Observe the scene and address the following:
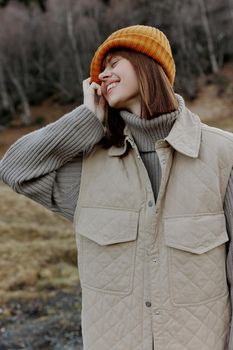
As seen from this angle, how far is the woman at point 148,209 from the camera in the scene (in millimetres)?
1739

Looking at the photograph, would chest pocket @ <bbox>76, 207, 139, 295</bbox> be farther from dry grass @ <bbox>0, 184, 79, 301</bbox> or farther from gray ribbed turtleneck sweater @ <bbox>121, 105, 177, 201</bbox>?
dry grass @ <bbox>0, 184, 79, 301</bbox>

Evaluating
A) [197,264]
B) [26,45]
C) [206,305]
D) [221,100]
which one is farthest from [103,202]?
[26,45]

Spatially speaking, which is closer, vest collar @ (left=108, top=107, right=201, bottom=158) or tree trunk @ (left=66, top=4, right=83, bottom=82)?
vest collar @ (left=108, top=107, right=201, bottom=158)

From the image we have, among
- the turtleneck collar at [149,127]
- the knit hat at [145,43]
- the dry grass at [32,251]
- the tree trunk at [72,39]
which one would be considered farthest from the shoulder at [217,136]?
the tree trunk at [72,39]

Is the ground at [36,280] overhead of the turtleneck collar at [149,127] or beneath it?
beneath

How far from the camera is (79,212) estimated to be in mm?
1918

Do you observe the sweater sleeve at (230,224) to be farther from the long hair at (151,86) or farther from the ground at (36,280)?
the ground at (36,280)

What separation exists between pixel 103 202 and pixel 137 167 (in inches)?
7.3

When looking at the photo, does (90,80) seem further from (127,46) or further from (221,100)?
(221,100)

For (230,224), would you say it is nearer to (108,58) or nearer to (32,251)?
(108,58)

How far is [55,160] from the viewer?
1937mm

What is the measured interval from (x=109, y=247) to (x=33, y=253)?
705 cm

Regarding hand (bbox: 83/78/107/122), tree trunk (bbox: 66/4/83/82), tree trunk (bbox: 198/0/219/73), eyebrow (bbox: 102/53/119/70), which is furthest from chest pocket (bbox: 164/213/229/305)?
tree trunk (bbox: 66/4/83/82)

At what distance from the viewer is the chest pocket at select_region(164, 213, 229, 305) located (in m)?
1.73
